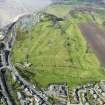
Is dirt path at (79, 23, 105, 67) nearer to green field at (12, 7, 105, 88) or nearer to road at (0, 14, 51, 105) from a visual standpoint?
green field at (12, 7, 105, 88)

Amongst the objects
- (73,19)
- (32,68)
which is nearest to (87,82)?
(32,68)

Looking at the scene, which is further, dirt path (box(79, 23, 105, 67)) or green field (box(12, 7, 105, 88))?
dirt path (box(79, 23, 105, 67))

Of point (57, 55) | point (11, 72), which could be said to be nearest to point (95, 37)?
point (57, 55)

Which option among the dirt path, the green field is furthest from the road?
the dirt path

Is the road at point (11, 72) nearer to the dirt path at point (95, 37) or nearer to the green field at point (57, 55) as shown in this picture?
the green field at point (57, 55)

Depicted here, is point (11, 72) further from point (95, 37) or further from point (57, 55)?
point (95, 37)

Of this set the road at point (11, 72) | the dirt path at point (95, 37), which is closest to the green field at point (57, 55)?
the dirt path at point (95, 37)
